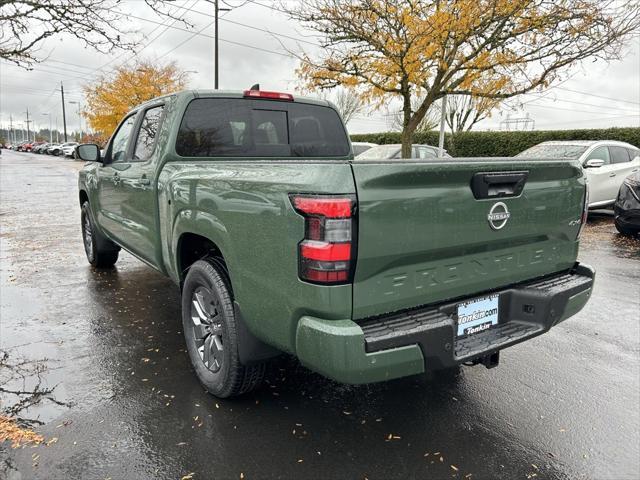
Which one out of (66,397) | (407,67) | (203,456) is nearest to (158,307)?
(66,397)

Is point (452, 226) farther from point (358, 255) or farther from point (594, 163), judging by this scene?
point (594, 163)

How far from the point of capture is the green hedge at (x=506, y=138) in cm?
1805

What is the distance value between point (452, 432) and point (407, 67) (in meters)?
10.9

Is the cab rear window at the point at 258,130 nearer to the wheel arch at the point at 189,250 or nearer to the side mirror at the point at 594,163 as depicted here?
the wheel arch at the point at 189,250

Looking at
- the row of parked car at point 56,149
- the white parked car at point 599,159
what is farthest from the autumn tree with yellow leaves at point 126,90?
the white parked car at point 599,159

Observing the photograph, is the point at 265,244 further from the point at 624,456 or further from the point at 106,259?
the point at 106,259

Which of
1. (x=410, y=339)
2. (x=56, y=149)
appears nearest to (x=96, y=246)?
(x=410, y=339)

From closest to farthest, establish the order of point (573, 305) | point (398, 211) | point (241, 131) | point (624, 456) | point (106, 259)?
point (398, 211), point (624, 456), point (573, 305), point (241, 131), point (106, 259)

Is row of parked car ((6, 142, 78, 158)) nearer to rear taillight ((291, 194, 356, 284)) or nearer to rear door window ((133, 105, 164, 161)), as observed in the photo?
rear door window ((133, 105, 164, 161))

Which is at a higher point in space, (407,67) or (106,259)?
(407,67)

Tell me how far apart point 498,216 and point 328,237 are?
3.39 feet

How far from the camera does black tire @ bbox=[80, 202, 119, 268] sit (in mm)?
5984

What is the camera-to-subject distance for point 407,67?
39.7 ft

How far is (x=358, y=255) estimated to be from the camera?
2.14 meters
